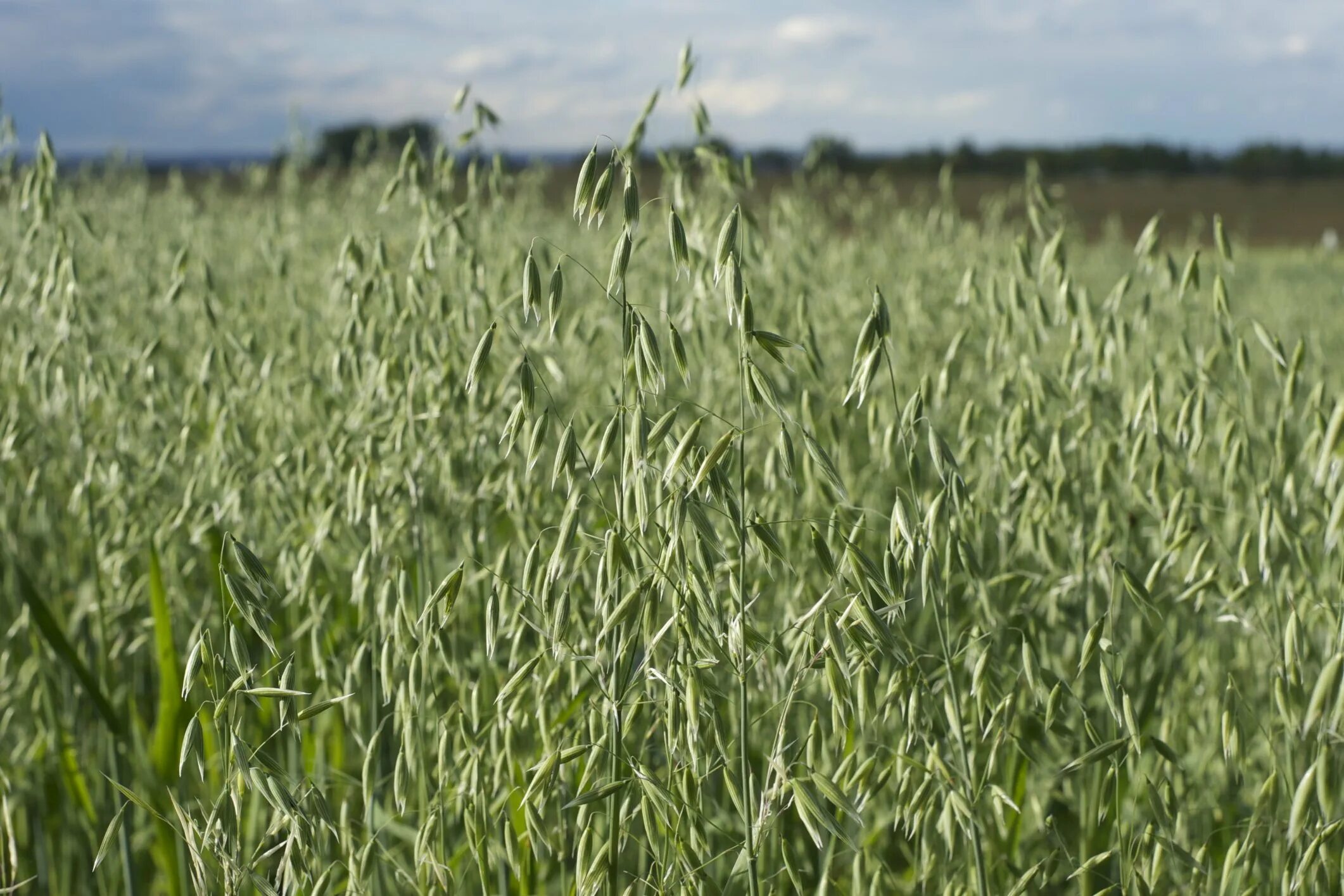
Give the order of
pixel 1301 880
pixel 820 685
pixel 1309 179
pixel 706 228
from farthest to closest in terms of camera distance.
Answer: pixel 1309 179
pixel 706 228
pixel 820 685
pixel 1301 880

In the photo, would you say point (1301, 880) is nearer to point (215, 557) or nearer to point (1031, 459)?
point (1031, 459)

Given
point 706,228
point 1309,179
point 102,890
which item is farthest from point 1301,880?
point 1309,179

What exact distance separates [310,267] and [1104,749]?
16.2 feet

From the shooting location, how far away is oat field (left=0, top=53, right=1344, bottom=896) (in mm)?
1208

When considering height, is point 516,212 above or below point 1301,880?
above

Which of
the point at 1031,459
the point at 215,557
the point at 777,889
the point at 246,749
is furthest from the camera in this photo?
the point at 215,557

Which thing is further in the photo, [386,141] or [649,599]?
[386,141]

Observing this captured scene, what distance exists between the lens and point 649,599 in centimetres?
117

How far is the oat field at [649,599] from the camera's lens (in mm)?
1208

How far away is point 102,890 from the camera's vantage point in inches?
67.6

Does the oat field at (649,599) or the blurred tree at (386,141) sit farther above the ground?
the blurred tree at (386,141)

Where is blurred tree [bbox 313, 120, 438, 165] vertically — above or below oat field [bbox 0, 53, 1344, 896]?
above

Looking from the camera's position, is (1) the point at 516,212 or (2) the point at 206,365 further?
(1) the point at 516,212

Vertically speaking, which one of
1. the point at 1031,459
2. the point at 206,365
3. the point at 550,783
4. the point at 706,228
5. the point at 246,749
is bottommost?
the point at 550,783
